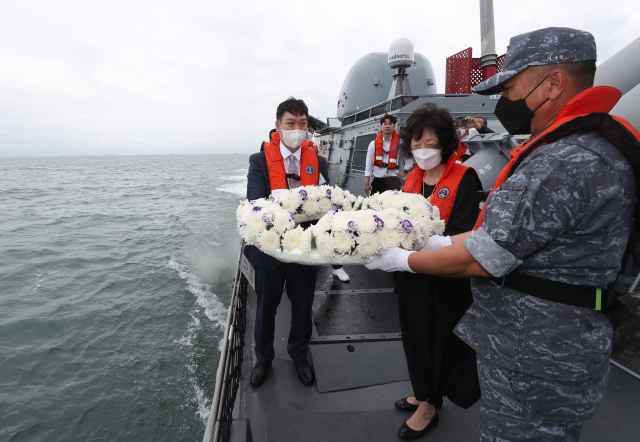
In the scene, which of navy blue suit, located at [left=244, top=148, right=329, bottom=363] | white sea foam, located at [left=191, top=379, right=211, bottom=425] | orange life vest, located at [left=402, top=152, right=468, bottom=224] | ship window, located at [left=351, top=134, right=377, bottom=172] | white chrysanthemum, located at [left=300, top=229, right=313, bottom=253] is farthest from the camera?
ship window, located at [left=351, top=134, right=377, bottom=172]

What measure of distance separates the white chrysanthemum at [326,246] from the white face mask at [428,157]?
1203mm

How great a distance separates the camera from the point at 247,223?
1.94 metres

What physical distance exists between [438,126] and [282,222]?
141 cm

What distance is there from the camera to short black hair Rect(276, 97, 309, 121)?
118 inches

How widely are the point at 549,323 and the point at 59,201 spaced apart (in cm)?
3241

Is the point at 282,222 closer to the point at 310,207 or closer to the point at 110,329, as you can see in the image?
the point at 310,207

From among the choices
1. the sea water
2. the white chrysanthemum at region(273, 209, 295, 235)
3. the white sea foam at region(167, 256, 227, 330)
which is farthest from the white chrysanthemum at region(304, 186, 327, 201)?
the white sea foam at region(167, 256, 227, 330)

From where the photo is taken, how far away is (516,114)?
145 centimetres

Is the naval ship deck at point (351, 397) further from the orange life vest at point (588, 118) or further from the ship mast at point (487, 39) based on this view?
the ship mast at point (487, 39)

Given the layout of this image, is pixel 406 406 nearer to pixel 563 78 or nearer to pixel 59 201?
pixel 563 78

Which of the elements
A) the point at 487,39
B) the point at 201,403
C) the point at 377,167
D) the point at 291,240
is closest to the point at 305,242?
the point at 291,240

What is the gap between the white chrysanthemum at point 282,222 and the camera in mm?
1858

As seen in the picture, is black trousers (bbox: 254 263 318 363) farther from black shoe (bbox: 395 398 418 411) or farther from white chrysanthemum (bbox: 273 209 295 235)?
white chrysanthemum (bbox: 273 209 295 235)

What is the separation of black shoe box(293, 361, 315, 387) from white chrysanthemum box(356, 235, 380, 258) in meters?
1.88
